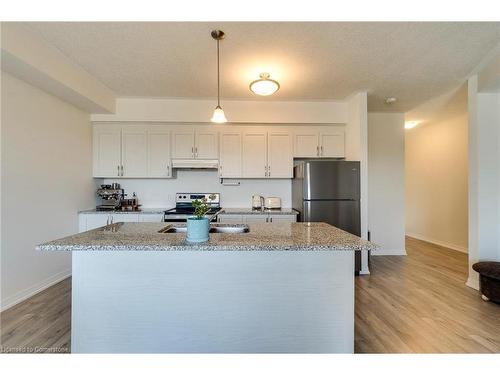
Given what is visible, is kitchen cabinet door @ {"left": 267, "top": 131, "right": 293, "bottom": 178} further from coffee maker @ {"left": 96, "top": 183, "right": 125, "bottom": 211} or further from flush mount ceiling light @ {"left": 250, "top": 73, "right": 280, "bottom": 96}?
coffee maker @ {"left": 96, "top": 183, "right": 125, "bottom": 211}

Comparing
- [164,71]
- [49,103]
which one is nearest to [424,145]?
[164,71]

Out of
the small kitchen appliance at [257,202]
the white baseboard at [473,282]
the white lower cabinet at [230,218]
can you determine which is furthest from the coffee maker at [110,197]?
the white baseboard at [473,282]

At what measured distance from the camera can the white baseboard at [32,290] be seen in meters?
2.57

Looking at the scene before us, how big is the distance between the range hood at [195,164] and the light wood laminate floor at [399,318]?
6.92 feet

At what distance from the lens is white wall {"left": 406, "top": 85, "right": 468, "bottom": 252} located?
4730 mm

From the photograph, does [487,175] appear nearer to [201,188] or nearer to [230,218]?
[230,218]

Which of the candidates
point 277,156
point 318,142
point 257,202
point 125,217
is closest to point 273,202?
point 257,202

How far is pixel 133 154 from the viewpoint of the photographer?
158 inches

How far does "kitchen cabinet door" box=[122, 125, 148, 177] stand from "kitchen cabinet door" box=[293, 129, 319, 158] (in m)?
2.36

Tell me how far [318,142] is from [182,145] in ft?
7.02

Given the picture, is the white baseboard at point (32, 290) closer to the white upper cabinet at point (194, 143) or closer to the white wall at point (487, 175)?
the white upper cabinet at point (194, 143)

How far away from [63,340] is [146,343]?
2.94ft

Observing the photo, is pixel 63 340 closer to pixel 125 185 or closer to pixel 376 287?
pixel 125 185

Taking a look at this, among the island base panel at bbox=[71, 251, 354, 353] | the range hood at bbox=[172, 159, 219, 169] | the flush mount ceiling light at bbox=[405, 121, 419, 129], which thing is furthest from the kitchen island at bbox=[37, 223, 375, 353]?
the flush mount ceiling light at bbox=[405, 121, 419, 129]
